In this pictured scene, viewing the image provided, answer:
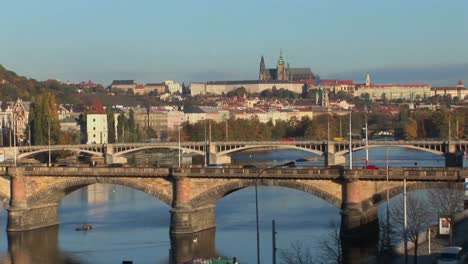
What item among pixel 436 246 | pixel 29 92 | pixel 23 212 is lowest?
pixel 436 246

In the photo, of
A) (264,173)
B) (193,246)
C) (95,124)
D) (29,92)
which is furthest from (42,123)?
(29,92)

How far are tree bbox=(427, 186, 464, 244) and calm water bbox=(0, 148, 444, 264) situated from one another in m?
4.61

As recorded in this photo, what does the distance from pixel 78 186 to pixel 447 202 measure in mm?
15908

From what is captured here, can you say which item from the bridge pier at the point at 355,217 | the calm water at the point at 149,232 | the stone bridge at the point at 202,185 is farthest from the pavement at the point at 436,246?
the calm water at the point at 149,232

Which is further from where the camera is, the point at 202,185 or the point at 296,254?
the point at 202,185

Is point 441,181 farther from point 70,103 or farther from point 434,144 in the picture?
point 70,103

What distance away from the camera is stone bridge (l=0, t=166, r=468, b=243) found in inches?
1555

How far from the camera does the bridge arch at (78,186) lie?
44844 millimetres

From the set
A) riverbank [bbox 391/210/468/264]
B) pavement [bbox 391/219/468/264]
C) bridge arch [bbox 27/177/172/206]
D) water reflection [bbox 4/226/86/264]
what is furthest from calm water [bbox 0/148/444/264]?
pavement [bbox 391/219/468/264]

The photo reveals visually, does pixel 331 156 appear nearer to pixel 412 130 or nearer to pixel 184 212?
pixel 184 212

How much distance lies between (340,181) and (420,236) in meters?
4.74

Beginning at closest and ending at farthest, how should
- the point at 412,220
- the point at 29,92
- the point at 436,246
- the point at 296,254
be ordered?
1. the point at 436,246
2. the point at 412,220
3. the point at 296,254
4. the point at 29,92

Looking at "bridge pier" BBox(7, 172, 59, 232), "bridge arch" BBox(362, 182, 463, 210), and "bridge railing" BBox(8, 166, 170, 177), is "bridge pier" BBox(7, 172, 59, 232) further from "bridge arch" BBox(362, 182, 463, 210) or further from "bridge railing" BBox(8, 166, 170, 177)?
"bridge arch" BBox(362, 182, 463, 210)

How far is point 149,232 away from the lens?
45594 mm
